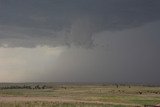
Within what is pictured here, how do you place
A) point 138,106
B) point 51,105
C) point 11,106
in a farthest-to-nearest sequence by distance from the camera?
point 138,106 → point 51,105 → point 11,106

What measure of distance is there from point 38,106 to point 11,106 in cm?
513

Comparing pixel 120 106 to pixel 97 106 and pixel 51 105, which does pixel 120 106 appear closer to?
pixel 97 106

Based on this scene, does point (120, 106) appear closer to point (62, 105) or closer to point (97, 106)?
point (97, 106)

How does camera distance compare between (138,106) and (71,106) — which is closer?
(71,106)

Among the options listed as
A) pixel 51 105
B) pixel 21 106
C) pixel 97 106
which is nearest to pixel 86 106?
pixel 97 106

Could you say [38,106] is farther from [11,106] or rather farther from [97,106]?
[97,106]

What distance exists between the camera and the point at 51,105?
232 feet

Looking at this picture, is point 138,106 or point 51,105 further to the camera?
point 138,106

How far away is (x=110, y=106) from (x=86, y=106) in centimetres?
557

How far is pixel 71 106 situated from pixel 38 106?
6.63 metres

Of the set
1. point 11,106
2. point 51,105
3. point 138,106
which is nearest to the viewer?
point 11,106

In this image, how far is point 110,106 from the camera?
7181cm

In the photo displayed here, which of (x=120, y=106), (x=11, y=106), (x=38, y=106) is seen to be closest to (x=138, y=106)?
(x=120, y=106)

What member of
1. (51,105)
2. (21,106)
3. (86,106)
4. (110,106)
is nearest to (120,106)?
(110,106)
